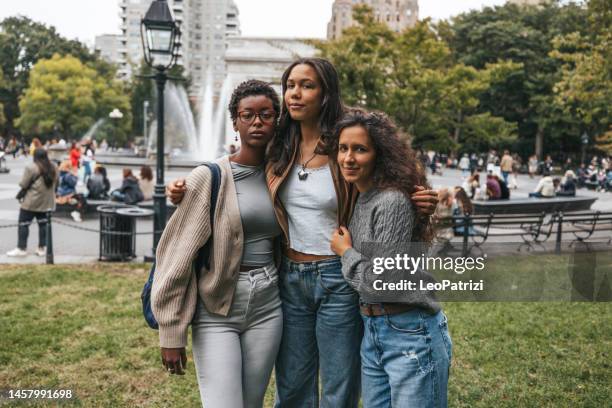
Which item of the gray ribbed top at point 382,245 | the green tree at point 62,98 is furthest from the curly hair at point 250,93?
the green tree at point 62,98

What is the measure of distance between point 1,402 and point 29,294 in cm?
319

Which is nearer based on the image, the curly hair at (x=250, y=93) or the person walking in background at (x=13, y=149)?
the curly hair at (x=250, y=93)

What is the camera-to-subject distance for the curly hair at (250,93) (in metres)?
2.78

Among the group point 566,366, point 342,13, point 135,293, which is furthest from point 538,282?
point 342,13

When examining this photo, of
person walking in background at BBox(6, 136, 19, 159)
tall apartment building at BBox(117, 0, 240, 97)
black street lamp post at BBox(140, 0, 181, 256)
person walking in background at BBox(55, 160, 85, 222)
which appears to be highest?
tall apartment building at BBox(117, 0, 240, 97)

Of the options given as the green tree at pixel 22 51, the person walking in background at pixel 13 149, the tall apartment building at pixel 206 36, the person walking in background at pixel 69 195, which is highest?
the tall apartment building at pixel 206 36

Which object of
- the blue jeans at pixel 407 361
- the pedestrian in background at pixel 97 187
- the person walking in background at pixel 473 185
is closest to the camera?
the blue jeans at pixel 407 361

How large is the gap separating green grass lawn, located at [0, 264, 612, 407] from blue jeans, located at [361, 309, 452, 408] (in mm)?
2038

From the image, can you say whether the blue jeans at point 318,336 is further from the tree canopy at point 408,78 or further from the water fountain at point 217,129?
the water fountain at point 217,129

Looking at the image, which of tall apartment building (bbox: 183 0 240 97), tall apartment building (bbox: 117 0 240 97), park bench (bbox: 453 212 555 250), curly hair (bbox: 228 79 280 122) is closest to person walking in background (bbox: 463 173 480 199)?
park bench (bbox: 453 212 555 250)

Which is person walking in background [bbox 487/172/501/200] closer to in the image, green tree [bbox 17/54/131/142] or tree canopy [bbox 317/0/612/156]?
tree canopy [bbox 317/0/612/156]

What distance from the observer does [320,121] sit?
2863mm

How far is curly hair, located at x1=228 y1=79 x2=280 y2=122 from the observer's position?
2.78 m

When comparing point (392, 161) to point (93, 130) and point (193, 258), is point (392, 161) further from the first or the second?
point (93, 130)
